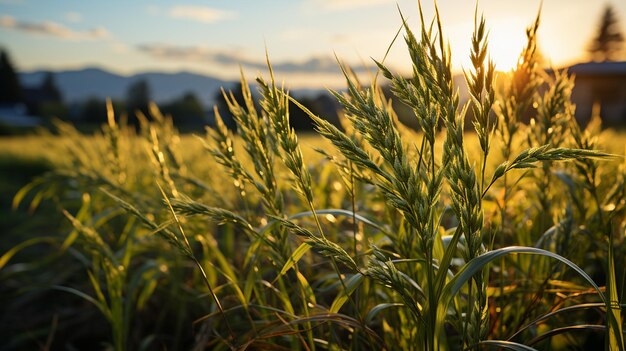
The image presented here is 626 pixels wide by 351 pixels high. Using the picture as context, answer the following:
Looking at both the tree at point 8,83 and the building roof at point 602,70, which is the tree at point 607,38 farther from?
the tree at point 8,83

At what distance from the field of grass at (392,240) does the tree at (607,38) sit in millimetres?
70419

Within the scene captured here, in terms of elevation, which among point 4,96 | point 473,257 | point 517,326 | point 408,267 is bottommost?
point 4,96

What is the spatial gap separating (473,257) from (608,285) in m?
0.35

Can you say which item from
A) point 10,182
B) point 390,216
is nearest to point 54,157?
point 10,182

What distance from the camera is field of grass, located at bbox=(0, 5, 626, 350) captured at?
1093 mm

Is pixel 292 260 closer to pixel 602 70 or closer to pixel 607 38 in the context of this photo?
pixel 602 70

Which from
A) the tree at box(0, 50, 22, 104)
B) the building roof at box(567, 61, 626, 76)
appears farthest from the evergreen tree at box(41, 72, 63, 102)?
the building roof at box(567, 61, 626, 76)

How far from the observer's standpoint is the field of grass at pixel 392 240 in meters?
1.09

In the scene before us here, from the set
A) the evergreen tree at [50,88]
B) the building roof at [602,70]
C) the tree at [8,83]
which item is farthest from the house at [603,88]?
the evergreen tree at [50,88]

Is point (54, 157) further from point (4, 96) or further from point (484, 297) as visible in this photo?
point (4, 96)

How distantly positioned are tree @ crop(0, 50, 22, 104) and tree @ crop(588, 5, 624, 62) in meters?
86.5

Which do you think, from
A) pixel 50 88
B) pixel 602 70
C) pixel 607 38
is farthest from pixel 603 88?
pixel 50 88

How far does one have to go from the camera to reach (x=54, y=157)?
834cm

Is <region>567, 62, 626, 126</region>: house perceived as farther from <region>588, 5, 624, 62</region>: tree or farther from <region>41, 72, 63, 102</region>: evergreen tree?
<region>41, 72, 63, 102</region>: evergreen tree
